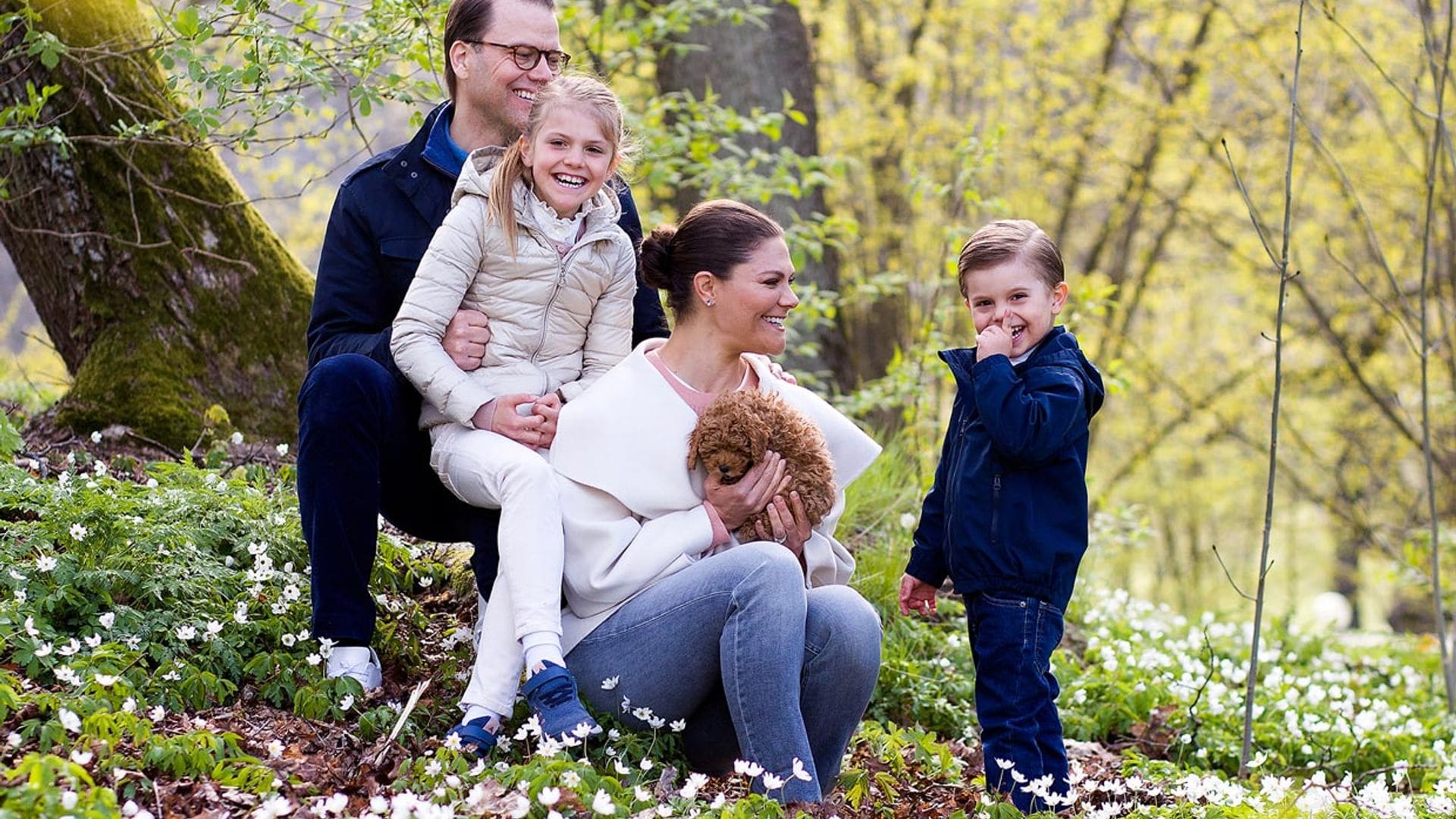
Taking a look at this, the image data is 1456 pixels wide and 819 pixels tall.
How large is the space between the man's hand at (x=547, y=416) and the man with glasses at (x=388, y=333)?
0.23 metres

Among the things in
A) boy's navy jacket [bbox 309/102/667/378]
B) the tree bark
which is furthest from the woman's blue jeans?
the tree bark

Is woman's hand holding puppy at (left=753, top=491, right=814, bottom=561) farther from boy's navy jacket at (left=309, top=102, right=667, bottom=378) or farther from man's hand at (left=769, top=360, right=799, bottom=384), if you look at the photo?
boy's navy jacket at (left=309, top=102, right=667, bottom=378)

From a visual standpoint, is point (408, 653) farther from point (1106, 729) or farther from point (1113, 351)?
point (1113, 351)

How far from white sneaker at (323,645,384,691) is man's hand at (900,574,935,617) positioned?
1454 mm

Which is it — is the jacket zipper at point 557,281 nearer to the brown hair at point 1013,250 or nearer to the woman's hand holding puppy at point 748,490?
the woman's hand holding puppy at point 748,490

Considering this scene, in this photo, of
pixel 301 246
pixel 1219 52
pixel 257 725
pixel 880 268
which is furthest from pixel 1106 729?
pixel 301 246

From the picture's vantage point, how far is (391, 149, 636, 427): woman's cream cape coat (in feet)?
11.3

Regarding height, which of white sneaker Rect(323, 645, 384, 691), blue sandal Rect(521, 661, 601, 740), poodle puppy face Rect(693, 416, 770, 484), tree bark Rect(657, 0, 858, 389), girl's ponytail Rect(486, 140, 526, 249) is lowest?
white sneaker Rect(323, 645, 384, 691)

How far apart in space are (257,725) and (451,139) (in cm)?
177

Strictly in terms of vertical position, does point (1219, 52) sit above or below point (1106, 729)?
above

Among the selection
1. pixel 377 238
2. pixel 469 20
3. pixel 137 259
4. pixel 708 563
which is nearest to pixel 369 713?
pixel 708 563

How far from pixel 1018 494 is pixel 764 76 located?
550cm

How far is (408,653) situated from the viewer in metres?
3.77

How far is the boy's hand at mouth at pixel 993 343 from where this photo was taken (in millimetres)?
3361
